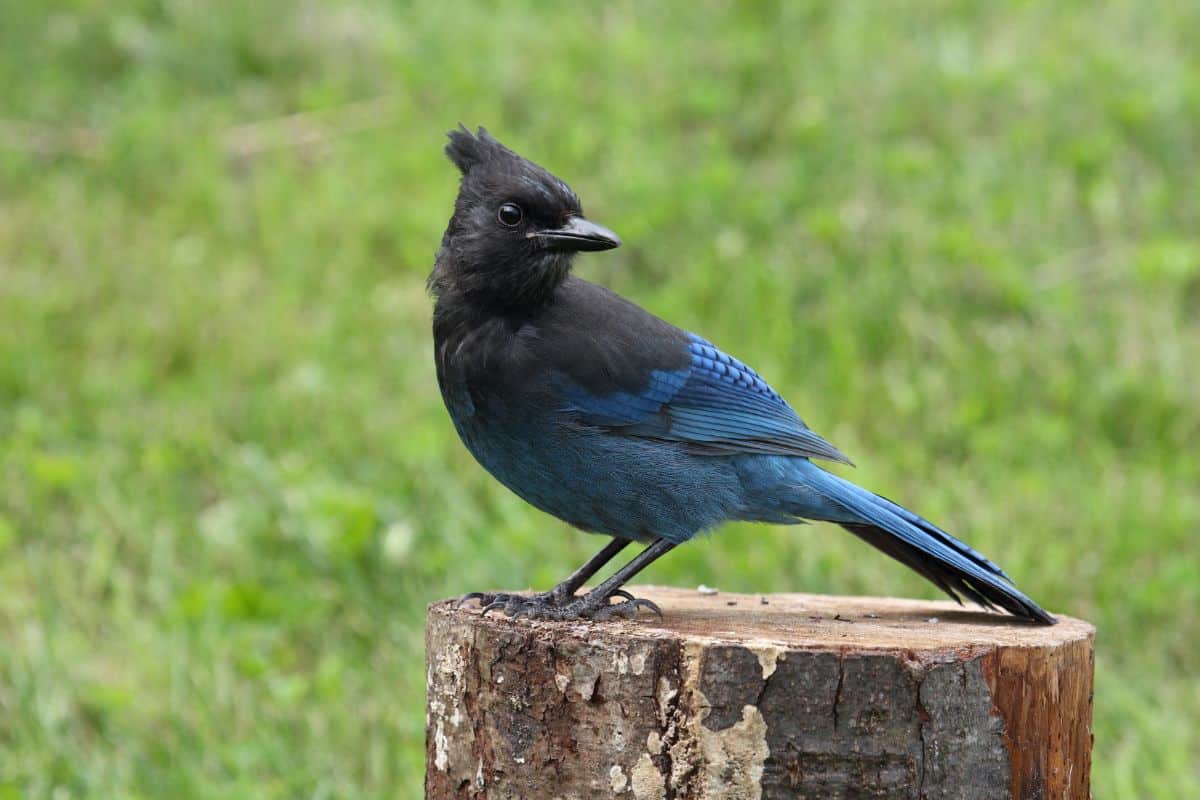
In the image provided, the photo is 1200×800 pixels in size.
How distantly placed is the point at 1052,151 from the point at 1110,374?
193 centimetres

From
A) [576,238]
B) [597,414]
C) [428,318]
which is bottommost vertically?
[597,414]

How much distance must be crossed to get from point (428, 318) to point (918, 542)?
4.37m

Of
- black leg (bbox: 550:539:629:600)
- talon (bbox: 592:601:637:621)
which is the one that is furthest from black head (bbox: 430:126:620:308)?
talon (bbox: 592:601:637:621)

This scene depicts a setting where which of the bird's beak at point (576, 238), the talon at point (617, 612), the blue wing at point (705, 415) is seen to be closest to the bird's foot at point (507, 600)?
the talon at point (617, 612)

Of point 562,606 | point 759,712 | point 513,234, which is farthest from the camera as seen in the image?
point 513,234

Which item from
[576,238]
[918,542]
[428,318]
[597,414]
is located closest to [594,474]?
[597,414]

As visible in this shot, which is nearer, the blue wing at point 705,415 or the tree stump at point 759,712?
the tree stump at point 759,712

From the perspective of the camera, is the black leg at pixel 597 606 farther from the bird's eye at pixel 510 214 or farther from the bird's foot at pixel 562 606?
the bird's eye at pixel 510 214

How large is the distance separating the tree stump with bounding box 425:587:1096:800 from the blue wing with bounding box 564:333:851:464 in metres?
0.54

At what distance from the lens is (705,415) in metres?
3.41

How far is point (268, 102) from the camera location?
9.20 metres

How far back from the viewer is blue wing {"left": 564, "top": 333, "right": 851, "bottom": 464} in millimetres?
3330

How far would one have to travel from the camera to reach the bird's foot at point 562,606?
119 inches

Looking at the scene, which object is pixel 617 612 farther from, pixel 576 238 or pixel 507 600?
pixel 576 238
